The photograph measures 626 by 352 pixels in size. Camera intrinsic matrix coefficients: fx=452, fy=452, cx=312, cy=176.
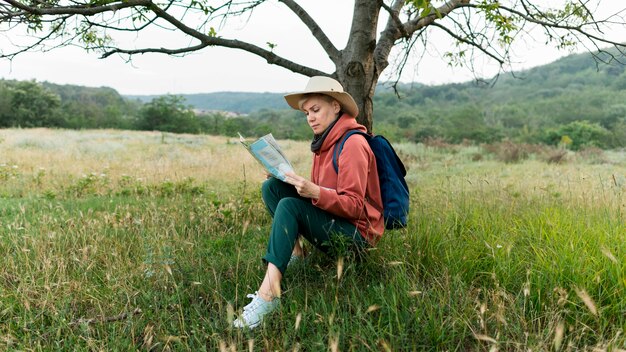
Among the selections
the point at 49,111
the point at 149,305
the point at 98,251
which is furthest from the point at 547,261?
the point at 49,111

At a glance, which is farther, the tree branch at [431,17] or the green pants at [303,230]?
the tree branch at [431,17]

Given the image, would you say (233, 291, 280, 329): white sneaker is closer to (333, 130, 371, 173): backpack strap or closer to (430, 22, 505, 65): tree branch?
(333, 130, 371, 173): backpack strap

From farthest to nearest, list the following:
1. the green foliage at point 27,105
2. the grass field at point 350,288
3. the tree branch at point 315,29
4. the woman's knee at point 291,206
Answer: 1. the green foliage at point 27,105
2. the tree branch at point 315,29
3. the woman's knee at point 291,206
4. the grass field at point 350,288

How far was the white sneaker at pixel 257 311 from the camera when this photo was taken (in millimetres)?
2664

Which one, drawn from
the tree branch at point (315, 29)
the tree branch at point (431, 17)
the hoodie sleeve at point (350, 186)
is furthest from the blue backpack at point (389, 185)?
the tree branch at point (431, 17)

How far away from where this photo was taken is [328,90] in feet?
10.6

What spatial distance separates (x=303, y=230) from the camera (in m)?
3.11

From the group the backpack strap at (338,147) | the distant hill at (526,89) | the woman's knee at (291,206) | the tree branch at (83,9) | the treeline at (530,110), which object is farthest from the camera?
the distant hill at (526,89)

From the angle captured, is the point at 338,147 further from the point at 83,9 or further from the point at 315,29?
the point at 83,9

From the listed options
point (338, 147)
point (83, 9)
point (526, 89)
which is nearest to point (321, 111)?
point (338, 147)

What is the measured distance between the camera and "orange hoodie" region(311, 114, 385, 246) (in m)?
2.96

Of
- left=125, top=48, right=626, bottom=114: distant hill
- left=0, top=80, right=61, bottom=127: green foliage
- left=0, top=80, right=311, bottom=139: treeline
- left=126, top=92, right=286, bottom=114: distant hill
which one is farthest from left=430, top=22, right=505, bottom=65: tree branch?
left=126, top=92, right=286, bottom=114: distant hill

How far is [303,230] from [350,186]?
0.46 metres

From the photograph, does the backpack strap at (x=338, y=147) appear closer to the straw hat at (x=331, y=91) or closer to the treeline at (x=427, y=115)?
the straw hat at (x=331, y=91)
